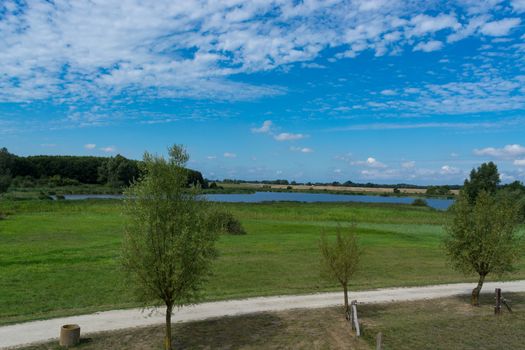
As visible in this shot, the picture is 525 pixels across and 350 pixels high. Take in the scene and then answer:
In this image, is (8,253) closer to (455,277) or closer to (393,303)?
(393,303)

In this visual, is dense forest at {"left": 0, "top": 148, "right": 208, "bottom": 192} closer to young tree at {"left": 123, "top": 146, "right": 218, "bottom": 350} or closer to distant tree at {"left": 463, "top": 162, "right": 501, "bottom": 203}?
distant tree at {"left": 463, "top": 162, "right": 501, "bottom": 203}

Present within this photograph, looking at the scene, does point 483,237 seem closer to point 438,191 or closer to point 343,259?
point 343,259

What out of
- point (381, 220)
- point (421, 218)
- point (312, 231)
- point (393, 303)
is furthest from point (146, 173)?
point (421, 218)

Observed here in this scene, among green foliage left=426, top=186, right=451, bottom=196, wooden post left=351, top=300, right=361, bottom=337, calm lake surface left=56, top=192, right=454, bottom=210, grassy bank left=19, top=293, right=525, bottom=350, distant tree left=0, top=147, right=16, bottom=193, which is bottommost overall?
grassy bank left=19, top=293, right=525, bottom=350

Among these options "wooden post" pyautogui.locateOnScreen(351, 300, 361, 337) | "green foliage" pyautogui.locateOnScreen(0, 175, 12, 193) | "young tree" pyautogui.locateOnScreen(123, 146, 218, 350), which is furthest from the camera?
"green foliage" pyautogui.locateOnScreen(0, 175, 12, 193)

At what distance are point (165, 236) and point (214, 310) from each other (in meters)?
5.54

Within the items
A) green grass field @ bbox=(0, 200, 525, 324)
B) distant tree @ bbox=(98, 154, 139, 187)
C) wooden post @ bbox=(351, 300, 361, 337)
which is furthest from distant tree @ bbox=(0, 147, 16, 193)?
wooden post @ bbox=(351, 300, 361, 337)

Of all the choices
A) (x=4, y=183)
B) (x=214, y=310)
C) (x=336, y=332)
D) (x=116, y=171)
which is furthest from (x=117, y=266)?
(x=116, y=171)

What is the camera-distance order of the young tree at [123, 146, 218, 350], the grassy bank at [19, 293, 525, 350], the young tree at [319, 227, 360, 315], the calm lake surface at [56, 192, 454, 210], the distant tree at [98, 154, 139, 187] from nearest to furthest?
the young tree at [123, 146, 218, 350], the grassy bank at [19, 293, 525, 350], the young tree at [319, 227, 360, 315], the calm lake surface at [56, 192, 454, 210], the distant tree at [98, 154, 139, 187]

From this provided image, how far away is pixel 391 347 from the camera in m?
13.8

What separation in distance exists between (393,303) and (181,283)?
990 cm

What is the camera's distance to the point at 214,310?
17031 millimetres

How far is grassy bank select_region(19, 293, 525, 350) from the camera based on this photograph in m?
13.6

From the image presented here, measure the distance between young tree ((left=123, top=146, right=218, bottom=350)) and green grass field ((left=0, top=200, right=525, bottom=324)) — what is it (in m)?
1.28
